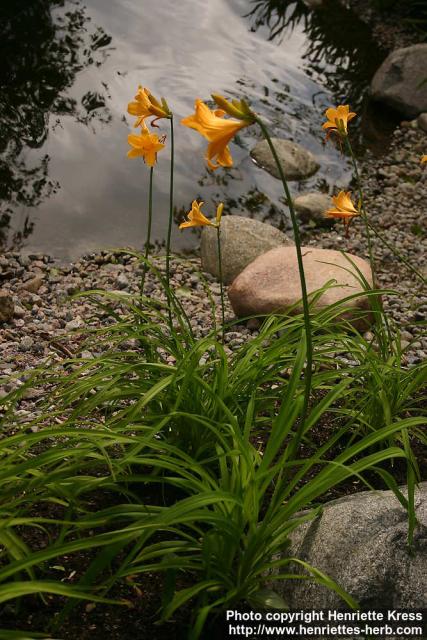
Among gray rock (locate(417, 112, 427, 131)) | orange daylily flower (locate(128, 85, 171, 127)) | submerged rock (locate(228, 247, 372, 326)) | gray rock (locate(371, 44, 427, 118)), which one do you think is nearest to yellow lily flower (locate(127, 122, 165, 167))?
orange daylily flower (locate(128, 85, 171, 127))

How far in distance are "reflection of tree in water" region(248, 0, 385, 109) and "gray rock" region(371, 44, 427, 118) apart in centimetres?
26

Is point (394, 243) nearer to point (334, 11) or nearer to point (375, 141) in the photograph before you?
point (375, 141)

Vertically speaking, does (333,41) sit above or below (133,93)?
above

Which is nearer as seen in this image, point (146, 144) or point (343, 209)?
point (146, 144)

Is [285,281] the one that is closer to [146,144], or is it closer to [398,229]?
[398,229]

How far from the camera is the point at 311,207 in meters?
5.68

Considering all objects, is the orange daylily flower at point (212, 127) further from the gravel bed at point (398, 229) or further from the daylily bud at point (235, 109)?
the gravel bed at point (398, 229)

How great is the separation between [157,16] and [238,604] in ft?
23.3

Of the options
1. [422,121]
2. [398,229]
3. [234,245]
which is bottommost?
[234,245]

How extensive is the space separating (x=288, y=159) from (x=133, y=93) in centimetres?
141

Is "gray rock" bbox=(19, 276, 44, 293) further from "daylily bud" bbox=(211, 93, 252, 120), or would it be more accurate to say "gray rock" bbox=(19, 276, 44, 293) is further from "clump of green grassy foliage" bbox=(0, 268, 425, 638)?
"daylily bud" bbox=(211, 93, 252, 120)

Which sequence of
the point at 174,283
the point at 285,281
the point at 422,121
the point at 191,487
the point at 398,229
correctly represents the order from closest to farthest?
the point at 191,487 → the point at 285,281 → the point at 174,283 → the point at 398,229 → the point at 422,121

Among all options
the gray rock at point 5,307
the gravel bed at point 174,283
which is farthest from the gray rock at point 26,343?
the gray rock at point 5,307

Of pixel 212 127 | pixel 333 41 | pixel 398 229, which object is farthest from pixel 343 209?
pixel 333 41
